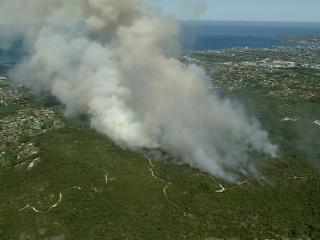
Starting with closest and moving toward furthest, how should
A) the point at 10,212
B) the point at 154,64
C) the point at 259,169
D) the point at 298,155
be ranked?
the point at 10,212, the point at 259,169, the point at 298,155, the point at 154,64

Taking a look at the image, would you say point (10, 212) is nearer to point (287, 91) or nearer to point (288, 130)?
point (288, 130)

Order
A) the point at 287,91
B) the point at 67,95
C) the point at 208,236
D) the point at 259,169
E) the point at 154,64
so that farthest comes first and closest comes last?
1. the point at 287,91
2. the point at 67,95
3. the point at 154,64
4. the point at 259,169
5. the point at 208,236

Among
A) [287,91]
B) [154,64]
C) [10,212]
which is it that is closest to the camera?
[10,212]

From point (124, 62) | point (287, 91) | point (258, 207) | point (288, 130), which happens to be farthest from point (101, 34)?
point (287, 91)

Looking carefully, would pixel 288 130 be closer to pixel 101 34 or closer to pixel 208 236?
pixel 101 34

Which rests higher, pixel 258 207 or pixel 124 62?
pixel 124 62

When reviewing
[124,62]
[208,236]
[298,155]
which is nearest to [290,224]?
[208,236]

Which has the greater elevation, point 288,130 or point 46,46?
point 46,46

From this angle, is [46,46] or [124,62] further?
[46,46]

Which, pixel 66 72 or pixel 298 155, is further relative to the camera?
pixel 66 72
